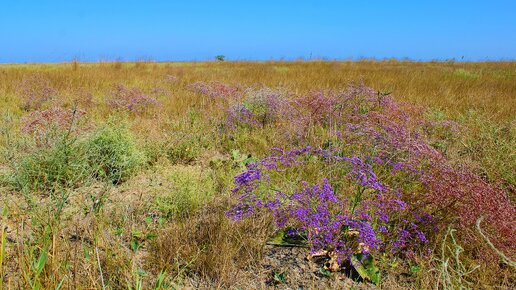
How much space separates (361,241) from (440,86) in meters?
8.33

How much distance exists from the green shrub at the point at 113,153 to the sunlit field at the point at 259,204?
2cm

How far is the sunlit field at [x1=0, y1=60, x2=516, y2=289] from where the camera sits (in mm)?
2219

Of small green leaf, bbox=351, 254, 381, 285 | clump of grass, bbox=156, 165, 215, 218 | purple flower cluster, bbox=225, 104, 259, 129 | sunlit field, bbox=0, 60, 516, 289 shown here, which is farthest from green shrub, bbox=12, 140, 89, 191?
small green leaf, bbox=351, 254, 381, 285

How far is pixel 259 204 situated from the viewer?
102 inches

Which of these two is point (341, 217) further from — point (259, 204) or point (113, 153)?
point (113, 153)

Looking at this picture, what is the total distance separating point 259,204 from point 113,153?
6.63ft

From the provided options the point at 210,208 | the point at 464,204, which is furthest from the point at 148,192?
the point at 464,204

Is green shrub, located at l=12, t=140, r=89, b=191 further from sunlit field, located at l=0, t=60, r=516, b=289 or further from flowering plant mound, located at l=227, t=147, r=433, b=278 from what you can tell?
flowering plant mound, located at l=227, t=147, r=433, b=278

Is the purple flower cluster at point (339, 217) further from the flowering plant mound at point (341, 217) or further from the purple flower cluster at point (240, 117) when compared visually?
the purple flower cluster at point (240, 117)

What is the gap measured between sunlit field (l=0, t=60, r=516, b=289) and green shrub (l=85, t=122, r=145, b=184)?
0.06ft

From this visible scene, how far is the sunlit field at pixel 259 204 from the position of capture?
2.22 m

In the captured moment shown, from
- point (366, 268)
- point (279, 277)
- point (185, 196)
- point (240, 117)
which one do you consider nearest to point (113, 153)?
point (185, 196)

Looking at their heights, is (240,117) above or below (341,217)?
above

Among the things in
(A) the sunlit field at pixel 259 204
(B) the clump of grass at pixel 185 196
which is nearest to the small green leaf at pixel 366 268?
(A) the sunlit field at pixel 259 204
